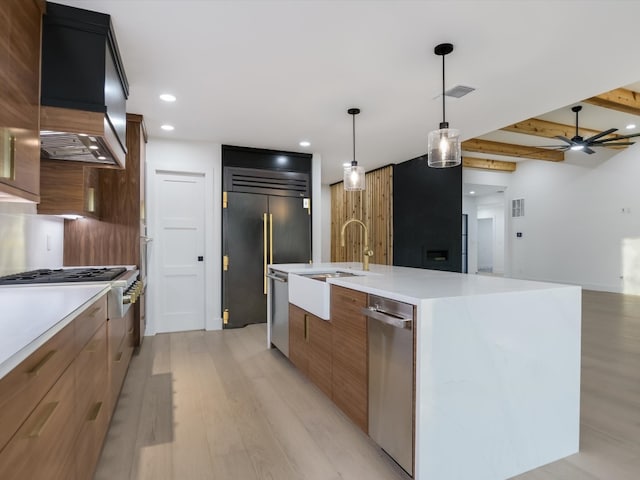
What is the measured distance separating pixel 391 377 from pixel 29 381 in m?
1.43

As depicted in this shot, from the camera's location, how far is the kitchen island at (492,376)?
158 cm

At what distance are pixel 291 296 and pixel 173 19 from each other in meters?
2.17

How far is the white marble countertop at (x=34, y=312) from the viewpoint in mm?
899

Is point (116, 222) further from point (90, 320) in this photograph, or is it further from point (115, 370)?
point (90, 320)

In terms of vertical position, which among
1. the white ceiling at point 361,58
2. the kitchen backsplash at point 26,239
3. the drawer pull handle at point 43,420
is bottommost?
the drawer pull handle at point 43,420

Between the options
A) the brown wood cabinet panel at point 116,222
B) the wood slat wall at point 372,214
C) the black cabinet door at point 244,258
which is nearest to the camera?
the brown wood cabinet panel at point 116,222

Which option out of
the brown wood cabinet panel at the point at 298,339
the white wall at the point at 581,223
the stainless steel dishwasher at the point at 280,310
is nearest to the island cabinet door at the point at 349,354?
the brown wood cabinet panel at the point at 298,339

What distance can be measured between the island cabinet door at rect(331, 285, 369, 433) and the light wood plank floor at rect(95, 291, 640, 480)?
0.17 meters

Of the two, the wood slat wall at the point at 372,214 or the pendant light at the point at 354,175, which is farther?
the wood slat wall at the point at 372,214

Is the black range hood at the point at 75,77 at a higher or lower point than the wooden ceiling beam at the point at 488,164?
lower

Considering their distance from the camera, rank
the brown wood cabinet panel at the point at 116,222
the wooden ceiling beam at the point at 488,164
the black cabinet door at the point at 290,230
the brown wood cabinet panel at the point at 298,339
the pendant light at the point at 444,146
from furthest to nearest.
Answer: the wooden ceiling beam at the point at 488,164, the black cabinet door at the point at 290,230, the brown wood cabinet panel at the point at 116,222, the brown wood cabinet panel at the point at 298,339, the pendant light at the point at 444,146

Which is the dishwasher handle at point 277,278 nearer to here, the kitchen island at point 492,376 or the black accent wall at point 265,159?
the kitchen island at point 492,376

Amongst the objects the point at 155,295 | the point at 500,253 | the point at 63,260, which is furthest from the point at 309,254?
the point at 500,253

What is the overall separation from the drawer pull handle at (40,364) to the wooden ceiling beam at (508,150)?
6.80 metres
